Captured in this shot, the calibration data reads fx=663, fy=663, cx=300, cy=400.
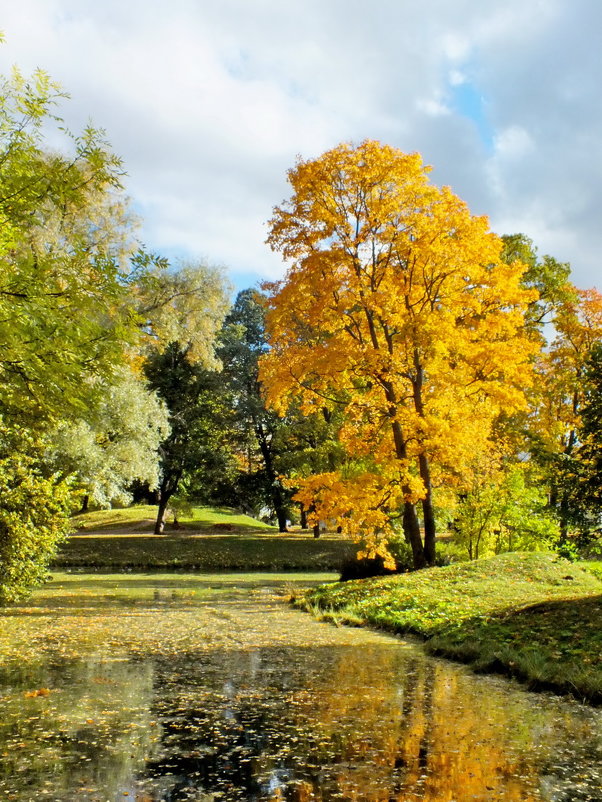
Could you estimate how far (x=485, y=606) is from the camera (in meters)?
11.9

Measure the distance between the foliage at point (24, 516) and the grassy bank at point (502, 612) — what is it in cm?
553

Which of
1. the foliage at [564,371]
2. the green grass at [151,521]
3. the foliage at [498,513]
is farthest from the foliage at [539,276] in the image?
the green grass at [151,521]

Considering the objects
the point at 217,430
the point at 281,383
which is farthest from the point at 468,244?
the point at 217,430

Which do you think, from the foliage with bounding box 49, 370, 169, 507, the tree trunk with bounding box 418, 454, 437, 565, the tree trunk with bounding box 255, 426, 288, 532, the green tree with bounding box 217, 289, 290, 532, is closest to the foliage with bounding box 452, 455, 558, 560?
the tree trunk with bounding box 418, 454, 437, 565

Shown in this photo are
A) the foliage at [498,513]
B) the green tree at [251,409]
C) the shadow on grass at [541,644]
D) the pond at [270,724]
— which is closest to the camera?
the pond at [270,724]

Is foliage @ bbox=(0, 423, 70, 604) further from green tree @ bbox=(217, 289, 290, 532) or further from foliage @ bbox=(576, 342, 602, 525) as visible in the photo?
green tree @ bbox=(217, 289, 290, 532)

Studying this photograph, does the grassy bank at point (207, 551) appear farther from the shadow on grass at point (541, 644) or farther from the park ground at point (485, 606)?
the shadow on grass at point (541, 644)

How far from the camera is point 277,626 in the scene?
1188 cm

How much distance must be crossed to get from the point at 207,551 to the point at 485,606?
20830 mm

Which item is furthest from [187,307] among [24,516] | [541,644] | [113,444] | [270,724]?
[270,724]

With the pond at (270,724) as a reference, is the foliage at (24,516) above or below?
above

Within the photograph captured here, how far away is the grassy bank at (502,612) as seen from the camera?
8.00 m

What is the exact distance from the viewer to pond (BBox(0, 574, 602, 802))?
4.29m

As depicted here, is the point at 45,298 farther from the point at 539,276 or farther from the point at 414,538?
the point at 539,276
